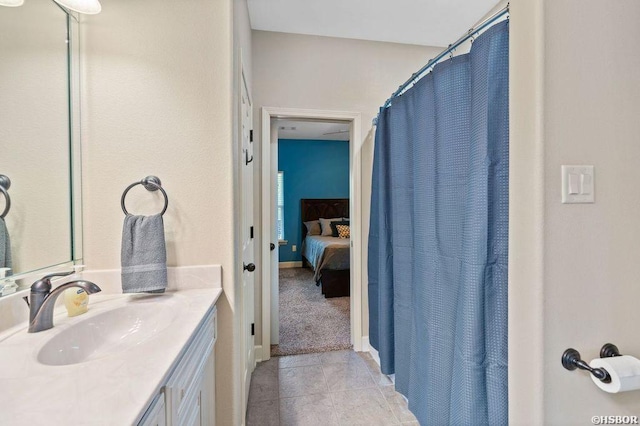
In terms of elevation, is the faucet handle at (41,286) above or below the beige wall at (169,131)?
below

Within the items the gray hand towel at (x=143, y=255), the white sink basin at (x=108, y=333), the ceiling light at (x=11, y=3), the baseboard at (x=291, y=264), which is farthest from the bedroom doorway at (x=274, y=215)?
the baseboard at (x=291, y=264)

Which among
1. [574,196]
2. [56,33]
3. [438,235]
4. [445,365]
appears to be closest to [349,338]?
[445,365]

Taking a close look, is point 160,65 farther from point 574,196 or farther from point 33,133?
point 574,196

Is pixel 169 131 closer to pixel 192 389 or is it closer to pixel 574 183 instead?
pixel 192 389

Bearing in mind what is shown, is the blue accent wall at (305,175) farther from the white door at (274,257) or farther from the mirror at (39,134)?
the mirror at (39,134)

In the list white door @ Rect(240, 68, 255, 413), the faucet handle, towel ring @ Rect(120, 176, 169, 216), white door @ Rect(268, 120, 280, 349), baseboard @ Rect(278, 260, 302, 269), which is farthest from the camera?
baseboard @ Rect(278, 260, 302, 269)

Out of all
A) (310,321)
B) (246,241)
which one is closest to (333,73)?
(246,241)

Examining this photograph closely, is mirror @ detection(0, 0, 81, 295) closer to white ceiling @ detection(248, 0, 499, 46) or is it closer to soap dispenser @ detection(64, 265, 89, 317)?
soap dispenser @ detection(64, 265, 89, 317)

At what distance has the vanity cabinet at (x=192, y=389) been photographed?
0.70 m

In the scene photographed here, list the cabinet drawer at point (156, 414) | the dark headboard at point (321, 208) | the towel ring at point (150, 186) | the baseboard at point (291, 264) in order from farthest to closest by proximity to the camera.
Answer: the dark headboard at point (321, 208), the baseboard at point (291, 264), the towel ring at point (150, 186), the cabinet drawer at point (156, 414)

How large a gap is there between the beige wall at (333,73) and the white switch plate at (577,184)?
1.60 m

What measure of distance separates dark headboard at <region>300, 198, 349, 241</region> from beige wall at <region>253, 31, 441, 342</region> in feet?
11.1

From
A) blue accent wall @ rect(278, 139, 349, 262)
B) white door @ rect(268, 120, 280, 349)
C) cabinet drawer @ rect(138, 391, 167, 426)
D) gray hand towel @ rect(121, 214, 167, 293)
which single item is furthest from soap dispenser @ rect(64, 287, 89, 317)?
blue accent wall @ rect(278, 139, 349, 262)

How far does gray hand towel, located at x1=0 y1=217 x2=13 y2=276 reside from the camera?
0.89m
